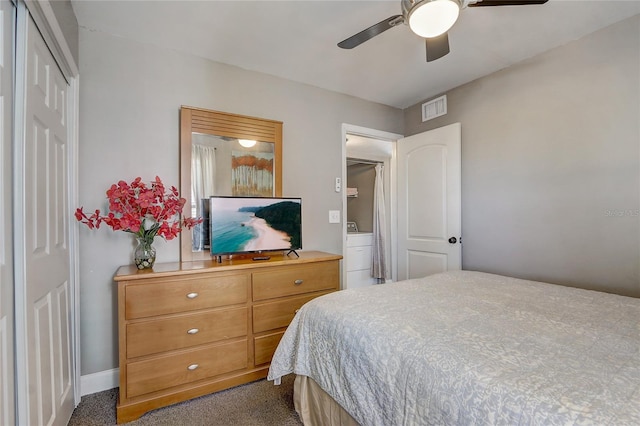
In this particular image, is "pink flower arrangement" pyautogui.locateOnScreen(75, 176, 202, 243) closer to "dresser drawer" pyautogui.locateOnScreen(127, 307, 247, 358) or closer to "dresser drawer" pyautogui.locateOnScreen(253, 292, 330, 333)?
"dresser drawer" pyautogui.locateOnScreen(127, 307, 247, 358)

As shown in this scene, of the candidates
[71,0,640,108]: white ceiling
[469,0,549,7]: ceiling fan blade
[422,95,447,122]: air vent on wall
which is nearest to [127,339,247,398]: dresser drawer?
[71,0,640,108]: white ceiling

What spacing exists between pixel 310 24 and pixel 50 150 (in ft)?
5.45

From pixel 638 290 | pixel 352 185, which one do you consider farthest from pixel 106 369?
pixel 352 185

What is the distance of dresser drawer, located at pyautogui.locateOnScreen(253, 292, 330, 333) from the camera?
2096 mm

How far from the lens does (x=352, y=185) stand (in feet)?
17.4

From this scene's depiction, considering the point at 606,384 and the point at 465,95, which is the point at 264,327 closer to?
the point at 606,384

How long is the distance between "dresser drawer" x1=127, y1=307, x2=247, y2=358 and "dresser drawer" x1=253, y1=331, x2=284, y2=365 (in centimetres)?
13

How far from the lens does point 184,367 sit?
186 cm

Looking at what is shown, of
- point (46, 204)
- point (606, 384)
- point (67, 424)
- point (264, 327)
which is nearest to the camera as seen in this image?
point (606, 384)

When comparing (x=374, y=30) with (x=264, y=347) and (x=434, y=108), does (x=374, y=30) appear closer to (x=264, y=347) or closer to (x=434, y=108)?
(x=434, y=108)

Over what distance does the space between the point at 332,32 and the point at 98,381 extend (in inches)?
112

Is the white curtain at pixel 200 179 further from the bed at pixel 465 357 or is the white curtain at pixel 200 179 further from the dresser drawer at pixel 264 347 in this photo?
the bed at pixel 465 357

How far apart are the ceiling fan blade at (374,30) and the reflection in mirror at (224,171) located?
1.17 metres

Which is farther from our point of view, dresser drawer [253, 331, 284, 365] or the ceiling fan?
dresser drawer [253, 331, 284, 365]
